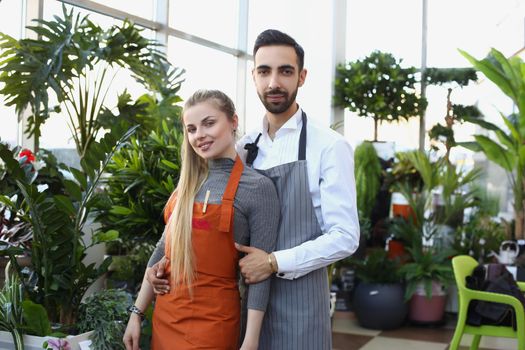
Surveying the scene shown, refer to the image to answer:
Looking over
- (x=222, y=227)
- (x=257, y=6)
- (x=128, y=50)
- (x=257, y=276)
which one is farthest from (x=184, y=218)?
(x=257, y=6)

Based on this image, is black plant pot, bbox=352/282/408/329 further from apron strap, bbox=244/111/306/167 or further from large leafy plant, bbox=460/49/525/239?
apron strap, bbox=244/111/306/167

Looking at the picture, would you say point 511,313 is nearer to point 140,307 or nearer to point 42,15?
point 140,307

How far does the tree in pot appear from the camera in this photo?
6.39 m

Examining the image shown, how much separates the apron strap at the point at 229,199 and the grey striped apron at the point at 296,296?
0.14 meters

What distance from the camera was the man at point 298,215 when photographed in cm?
189

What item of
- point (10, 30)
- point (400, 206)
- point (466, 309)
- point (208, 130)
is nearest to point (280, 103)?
point (208, 130)

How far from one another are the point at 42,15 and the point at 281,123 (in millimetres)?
3035

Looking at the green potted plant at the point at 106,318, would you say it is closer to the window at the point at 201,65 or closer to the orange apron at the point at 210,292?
the orange apron at the point at 210,292

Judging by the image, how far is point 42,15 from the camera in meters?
4.59

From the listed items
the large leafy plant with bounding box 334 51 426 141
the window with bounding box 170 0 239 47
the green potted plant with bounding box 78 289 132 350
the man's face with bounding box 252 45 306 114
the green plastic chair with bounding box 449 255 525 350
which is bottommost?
the green plastic chair with bounding box 449 255 525 350

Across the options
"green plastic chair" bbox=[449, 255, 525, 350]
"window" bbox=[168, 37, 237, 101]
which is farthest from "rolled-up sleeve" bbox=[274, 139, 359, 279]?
"window" bbox=[168, 37, 237, 101]

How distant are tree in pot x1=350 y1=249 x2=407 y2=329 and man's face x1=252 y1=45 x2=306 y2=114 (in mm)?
4673

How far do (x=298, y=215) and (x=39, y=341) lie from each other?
1073 mm

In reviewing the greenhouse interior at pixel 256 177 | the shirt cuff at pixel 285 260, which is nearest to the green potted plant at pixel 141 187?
the greenhouse interior at pixel 256 177
